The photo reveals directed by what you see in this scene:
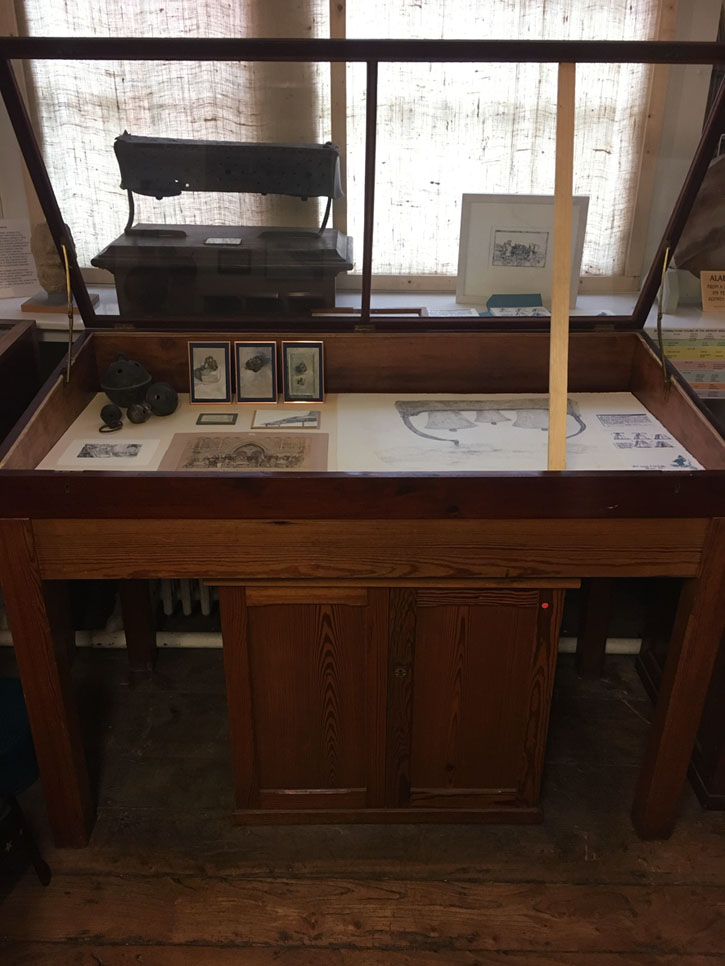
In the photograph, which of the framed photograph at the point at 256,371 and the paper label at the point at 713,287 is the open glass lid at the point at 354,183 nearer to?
A: the framed photograph at the point at 256,371

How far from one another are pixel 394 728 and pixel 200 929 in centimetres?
67

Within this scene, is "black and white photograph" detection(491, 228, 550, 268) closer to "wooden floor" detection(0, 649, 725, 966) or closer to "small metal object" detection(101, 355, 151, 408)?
"small metal object" detection(101, 355, 151, 408)

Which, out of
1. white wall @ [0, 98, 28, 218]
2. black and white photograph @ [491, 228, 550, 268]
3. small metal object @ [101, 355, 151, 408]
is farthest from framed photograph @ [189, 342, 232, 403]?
white wall @ [0, 98, 28, 218]

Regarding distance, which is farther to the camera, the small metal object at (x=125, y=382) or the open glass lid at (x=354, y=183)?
the small metal object at (x=125, y=382)

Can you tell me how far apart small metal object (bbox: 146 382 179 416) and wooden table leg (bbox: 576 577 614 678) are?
4.68 feet

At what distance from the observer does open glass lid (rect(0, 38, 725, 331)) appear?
6.93 ft

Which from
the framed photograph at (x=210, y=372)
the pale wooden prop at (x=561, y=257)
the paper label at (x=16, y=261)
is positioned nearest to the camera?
the pale wooden prop at (x=561, y=257)

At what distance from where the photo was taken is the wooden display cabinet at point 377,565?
1784mm

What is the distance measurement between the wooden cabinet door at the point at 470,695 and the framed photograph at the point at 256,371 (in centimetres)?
82

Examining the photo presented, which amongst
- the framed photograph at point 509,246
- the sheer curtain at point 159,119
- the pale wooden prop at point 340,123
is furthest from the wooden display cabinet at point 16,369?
the framed photograph at point 509,246

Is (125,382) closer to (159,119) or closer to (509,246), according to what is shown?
(159,119)

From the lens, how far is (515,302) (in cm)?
245

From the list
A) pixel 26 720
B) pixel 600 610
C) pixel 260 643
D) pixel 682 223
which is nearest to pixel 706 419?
pixel 682 223

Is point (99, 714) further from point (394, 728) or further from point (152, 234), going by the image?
point (152, 234)
